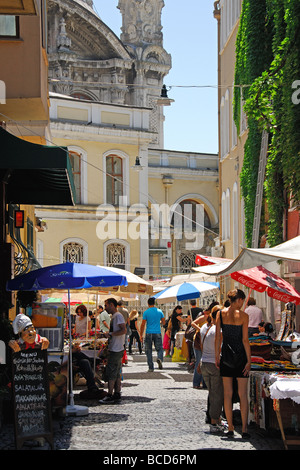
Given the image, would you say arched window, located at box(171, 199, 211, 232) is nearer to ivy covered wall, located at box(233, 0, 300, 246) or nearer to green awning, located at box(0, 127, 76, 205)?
ivy covered wall, located at box(233, 0, 300, 246)

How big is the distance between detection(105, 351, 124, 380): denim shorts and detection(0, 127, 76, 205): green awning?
2.81m

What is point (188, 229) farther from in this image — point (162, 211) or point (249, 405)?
point (249, 405)

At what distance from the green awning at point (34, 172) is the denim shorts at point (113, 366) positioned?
281 centimetres

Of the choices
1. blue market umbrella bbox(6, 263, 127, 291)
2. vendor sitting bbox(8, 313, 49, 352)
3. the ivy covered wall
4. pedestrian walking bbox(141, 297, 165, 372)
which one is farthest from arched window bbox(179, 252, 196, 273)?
vendor sitting bbox(8, 313, 49, 352)

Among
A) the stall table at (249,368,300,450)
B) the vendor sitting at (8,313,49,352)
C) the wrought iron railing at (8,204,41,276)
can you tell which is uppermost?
the wrought iron railing at (8,204,41,276)

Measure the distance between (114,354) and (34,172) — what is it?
3.36 meters

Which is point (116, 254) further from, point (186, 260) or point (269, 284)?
point (269, 284)

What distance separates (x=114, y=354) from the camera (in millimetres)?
15039

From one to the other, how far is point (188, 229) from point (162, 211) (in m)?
2.54

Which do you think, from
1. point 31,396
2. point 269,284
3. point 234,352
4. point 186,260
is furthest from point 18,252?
point 186,260

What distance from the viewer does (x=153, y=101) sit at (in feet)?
183

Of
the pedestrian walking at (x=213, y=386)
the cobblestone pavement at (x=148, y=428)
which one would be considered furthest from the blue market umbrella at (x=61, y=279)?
the pedestrian walking at (x=213, y=386)

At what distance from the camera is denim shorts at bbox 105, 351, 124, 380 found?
1498cm

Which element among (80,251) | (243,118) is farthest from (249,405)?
(80,251)
